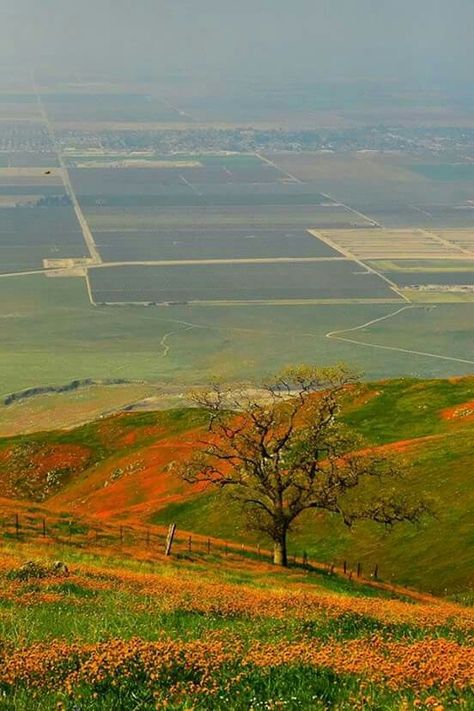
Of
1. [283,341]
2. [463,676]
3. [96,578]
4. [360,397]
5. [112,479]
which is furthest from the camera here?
[283,341]

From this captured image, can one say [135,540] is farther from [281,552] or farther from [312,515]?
[312,515]

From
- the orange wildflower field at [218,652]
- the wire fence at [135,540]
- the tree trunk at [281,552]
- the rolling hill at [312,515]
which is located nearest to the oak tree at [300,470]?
the tree trunk at [281,552]

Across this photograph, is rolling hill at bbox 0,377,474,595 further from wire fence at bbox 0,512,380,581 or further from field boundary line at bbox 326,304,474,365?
field boundary line at bbox 326,304,474,365

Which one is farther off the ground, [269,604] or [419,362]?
[269,604]

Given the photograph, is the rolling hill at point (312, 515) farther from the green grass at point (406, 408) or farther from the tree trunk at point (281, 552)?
the tree trunk at point (281, 552)

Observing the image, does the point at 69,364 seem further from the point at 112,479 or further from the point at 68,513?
the point at 68,513

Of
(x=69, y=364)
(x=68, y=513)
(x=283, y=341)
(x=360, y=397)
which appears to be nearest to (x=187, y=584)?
(x=68, y=513)

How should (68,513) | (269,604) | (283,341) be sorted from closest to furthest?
1. (269,604)
2. (68,513)
3. (283,341)

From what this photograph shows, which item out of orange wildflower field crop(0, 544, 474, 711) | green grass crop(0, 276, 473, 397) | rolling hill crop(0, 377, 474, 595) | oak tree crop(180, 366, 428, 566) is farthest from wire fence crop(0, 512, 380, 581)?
green grass crop(0, 276, 473, 397)
